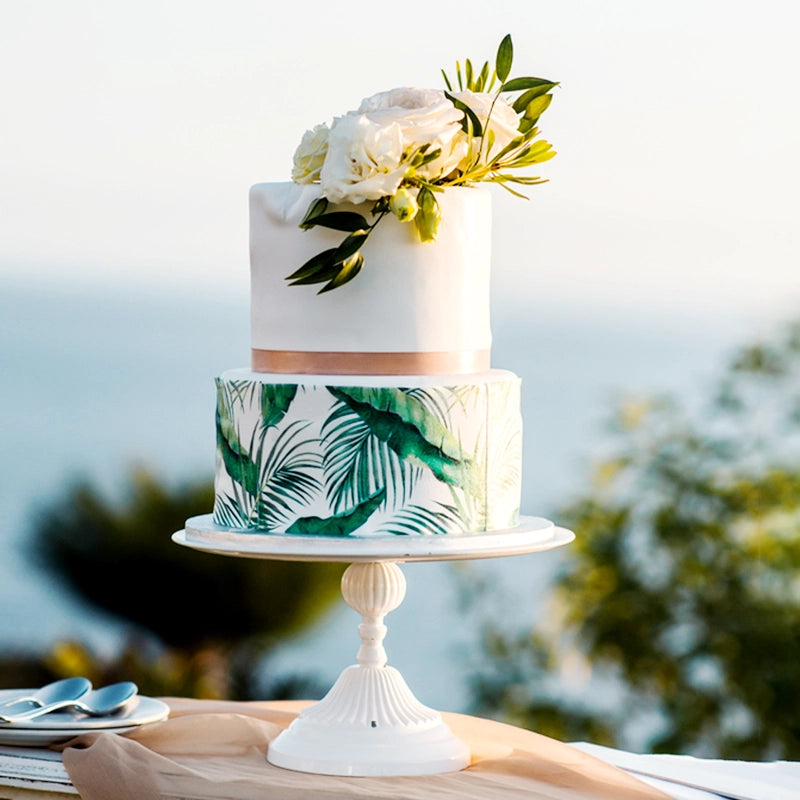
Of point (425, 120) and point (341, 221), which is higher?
point (425, 120)

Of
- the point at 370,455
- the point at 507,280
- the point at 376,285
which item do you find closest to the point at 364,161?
the point at 376,285

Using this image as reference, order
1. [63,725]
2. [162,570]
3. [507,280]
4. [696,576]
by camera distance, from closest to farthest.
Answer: [63,725], [162,570], [696,576], [507,280]

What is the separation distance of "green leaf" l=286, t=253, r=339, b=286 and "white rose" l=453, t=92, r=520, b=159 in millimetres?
298

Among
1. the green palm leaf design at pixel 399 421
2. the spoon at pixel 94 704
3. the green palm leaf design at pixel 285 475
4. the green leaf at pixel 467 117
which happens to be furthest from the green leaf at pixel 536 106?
the spoon at pixel 94 704

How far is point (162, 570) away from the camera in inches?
179

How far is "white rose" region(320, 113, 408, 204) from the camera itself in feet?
6.20

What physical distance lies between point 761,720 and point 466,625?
1122 mm

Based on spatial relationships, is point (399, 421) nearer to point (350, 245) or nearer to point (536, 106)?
point (350, 245)

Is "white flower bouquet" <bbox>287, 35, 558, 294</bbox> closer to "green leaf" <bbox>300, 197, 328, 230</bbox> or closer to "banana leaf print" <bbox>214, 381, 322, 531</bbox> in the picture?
"green leaf" <bbox>300, 197, 328, 230</bbox>

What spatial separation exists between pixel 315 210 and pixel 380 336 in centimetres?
21

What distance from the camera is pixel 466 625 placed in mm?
4996

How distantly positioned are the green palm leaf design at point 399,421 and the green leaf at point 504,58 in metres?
0.53

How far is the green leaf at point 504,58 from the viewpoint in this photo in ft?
6.61

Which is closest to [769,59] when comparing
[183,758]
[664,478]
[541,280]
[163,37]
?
[541,280]
